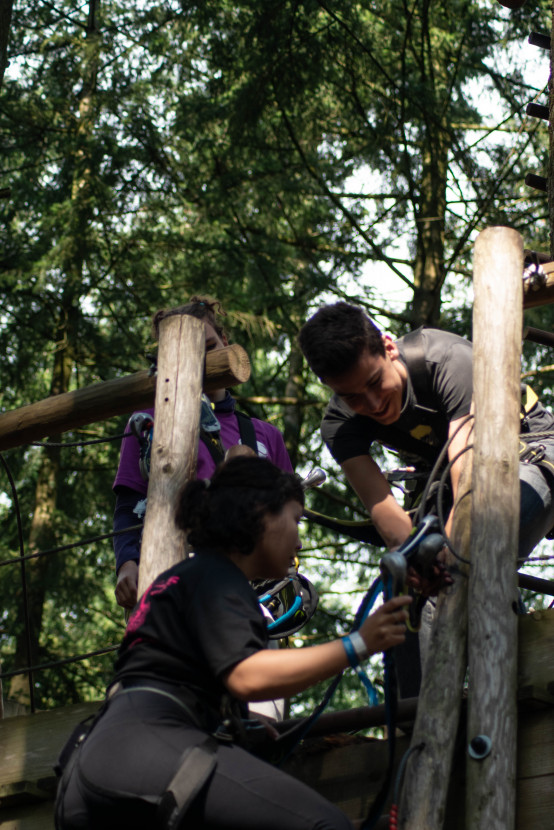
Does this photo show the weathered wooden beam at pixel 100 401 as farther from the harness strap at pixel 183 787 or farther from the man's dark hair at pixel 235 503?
the harness strap at pixel 183 787

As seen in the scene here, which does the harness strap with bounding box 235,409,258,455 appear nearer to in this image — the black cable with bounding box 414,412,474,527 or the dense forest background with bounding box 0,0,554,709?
the black cable with bounding box 414,412,474,527

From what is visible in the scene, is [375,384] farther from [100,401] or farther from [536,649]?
[100,401]

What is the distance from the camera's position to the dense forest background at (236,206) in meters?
10.1

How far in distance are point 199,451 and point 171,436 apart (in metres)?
0.28

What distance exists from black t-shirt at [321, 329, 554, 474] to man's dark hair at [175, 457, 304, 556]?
90 cm

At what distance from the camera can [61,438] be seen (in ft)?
36.2

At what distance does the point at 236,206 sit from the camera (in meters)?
10.7

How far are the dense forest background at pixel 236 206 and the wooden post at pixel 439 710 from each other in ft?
22.5

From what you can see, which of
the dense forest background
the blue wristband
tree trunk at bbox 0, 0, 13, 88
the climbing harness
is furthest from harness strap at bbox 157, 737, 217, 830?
the dense forest background

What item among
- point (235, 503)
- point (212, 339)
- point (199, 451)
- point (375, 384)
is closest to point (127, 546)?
point (199, 451)

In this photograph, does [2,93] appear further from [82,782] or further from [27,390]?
[82,782]

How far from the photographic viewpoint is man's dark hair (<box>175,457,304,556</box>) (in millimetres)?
2619

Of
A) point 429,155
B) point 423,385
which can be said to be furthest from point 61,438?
point 423,385

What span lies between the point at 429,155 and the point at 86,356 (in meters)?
4.25
